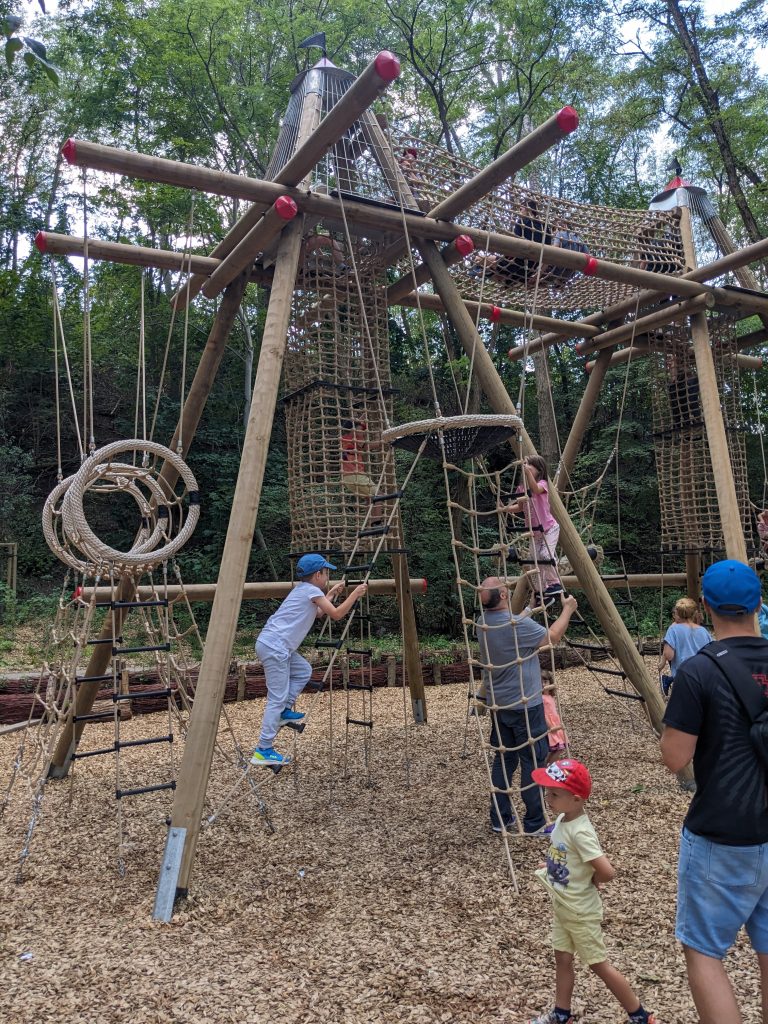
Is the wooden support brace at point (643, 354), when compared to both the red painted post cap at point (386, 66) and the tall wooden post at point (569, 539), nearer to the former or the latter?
the tall wooden post at point (569, 539)

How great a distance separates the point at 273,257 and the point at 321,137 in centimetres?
142

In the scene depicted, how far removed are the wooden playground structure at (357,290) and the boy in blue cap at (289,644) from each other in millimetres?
261

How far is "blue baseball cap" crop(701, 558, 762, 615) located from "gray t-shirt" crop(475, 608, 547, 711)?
1817 millimetres

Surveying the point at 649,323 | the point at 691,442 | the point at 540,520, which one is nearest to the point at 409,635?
the point at 540,520

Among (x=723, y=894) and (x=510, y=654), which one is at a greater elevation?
(x=510, y=654)

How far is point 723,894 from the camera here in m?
1.89

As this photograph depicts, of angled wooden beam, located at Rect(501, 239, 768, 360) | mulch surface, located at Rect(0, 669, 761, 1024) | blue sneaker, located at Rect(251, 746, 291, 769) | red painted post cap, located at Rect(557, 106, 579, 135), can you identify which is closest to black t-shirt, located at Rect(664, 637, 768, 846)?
mulch surface, located at Rect(0, 669, 761, 1024)

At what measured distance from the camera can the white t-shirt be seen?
4.41 metres

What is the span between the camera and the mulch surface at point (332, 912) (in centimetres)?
254

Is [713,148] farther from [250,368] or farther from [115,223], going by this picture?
[115,223]

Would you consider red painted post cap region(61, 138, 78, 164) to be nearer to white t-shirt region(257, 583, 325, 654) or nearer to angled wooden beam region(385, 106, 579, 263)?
angled wooden beam region(385, 106, 579, 263)

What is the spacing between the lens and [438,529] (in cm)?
1338

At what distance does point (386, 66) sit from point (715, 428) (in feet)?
13.2

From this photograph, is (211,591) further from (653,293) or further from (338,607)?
(653,293)
